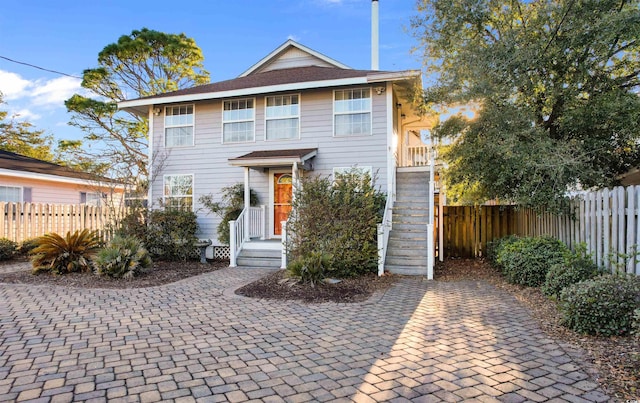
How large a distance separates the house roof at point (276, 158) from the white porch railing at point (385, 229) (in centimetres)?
256

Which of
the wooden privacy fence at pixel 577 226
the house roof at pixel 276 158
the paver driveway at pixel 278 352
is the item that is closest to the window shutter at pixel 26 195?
the house roof at pixel 276 158

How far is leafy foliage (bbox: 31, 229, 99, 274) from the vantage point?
878 centimetres

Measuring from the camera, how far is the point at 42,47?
16.4 meters

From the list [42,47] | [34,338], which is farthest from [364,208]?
[42,47]

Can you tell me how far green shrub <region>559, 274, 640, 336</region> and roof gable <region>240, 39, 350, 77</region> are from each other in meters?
11.0

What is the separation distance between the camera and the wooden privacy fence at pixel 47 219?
11.9 m

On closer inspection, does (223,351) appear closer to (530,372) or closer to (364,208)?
(530,372)

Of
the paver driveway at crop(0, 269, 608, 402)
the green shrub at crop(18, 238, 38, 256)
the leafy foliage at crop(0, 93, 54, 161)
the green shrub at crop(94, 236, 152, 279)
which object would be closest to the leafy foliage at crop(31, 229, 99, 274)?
the green shrub at crop(94, 236, 152, 279)

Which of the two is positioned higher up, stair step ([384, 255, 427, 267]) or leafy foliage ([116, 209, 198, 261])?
leafy foliage ([116, 209, 198, 261])

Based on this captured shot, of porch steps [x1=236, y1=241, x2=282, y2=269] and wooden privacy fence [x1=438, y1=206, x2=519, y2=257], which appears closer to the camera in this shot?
porch steps [x1=236, y1=241, x2=282, y2=269]

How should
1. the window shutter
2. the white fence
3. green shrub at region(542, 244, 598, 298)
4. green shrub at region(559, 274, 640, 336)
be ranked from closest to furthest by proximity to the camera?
green shrub at region(559, 274, 640, 336) → the white fence → green shrub at region(542, 244, 598, 298) → the window shutter

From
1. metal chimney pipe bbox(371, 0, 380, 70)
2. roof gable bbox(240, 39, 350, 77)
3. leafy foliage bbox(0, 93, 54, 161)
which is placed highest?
metal chimney pipe bbox(371, 0, 380, 70)

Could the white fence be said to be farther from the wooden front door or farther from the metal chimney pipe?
the metal chimney pipe

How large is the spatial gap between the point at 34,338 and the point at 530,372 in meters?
5.24
